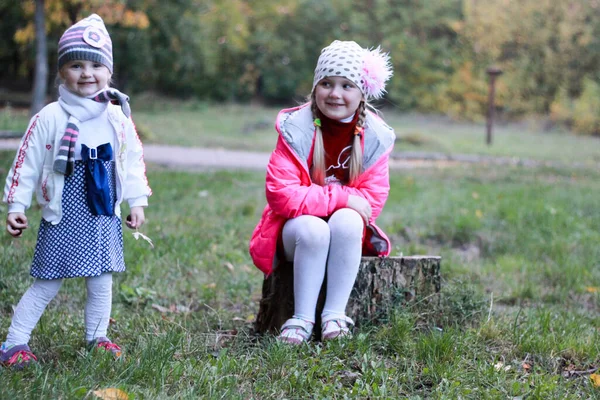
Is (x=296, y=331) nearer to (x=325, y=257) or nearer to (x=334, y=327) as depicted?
(x=334, y=327)

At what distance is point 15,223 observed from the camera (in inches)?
107

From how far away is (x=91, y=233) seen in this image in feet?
9.41

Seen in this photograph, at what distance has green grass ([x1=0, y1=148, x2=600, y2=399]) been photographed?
2.66 m

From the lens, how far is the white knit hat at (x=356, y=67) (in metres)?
3.23

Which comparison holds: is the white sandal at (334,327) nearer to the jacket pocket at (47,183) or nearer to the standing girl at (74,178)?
the standing girl at (74,178)

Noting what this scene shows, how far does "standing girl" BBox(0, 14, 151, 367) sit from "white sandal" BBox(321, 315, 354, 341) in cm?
90

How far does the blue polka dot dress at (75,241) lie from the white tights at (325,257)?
0.83m

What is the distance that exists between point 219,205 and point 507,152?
9.74 m

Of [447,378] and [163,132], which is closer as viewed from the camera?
[447,378]

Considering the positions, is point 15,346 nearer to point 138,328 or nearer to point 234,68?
point 138,328

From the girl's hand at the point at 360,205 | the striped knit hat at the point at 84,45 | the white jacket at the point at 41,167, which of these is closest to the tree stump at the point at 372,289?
the girl's hand at the point at 360,205

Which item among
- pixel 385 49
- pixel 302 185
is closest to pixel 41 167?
pixel 302 185

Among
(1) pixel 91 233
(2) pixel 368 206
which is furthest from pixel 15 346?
(2) pixel 368 206

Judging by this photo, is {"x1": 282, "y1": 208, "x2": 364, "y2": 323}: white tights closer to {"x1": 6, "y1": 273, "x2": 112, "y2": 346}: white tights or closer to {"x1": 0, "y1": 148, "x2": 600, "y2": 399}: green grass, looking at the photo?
{"x1": 0, "y1": 148, "x2": 600, "y2": 399}: green grass
